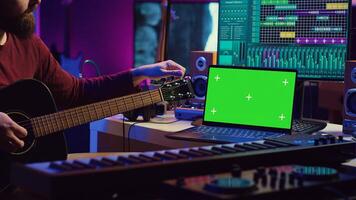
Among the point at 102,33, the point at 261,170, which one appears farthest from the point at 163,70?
the point at 102,33

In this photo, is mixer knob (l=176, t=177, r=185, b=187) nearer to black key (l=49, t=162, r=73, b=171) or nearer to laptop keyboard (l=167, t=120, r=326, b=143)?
black key (l=49, t=162, r=73, b=171)

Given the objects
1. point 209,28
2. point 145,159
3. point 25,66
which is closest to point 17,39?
point 25,66

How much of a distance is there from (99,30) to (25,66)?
3105 mm

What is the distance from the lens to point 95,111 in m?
2.57

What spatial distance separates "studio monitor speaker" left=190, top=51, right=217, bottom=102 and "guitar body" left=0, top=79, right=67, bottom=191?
2.41 ft

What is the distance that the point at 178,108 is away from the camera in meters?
2.85

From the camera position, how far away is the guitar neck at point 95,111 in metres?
2.49

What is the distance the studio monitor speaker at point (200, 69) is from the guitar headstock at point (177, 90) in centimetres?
22

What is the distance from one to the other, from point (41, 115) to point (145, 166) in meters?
1.35

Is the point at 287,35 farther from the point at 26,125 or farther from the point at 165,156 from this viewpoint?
the point at 165,156

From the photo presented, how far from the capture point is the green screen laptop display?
2.43 metres

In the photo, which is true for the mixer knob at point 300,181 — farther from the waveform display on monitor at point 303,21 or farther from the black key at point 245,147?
the waveform display on monitor at point 303,21

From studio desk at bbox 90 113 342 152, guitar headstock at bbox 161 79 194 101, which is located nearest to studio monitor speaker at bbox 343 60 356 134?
studio desk at bbox 90 113 342 152

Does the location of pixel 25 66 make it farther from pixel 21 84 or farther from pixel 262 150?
pixel 262 150
